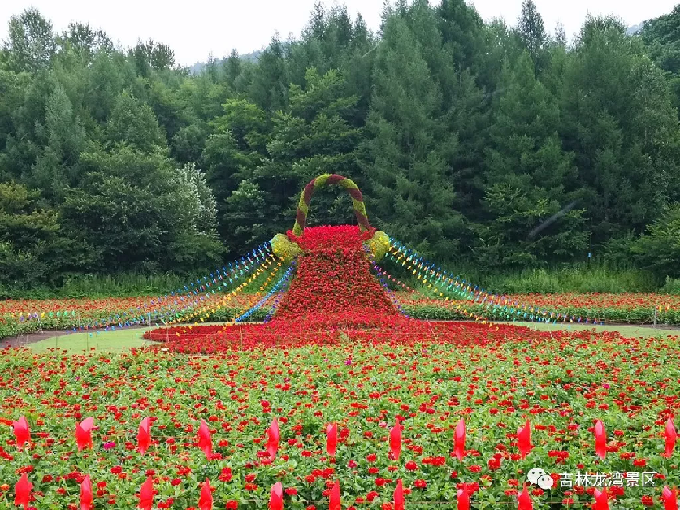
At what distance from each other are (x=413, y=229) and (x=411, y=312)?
7877 mm

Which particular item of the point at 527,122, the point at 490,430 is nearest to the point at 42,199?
the point at 527,122

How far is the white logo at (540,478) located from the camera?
12.8ft

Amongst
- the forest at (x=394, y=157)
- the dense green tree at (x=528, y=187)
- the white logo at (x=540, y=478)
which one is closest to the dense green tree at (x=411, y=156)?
the forest at (x=394, y=157)

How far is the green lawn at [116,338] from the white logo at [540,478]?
826cm

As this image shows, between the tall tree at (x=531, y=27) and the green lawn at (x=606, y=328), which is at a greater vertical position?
the tall tree at (x=531, y=27)

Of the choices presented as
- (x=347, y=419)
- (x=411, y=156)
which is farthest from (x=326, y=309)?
(x=411, y=156)

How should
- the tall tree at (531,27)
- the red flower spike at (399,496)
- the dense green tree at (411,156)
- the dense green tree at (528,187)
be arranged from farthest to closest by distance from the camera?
the tall tree at (531,27) → the dense green tree at (411,156) → the dense green tree at (528,187) → the red flower spike at (399,496)

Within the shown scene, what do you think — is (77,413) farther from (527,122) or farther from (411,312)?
(527,122)

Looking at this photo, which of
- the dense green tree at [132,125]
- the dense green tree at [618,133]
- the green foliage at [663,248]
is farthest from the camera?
the dense green tree at [132,125]

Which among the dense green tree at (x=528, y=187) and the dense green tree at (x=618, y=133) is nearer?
the dense green tree at (x=528, y=187)

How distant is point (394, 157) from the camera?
2478cm

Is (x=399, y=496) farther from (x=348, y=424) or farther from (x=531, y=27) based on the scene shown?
(x=531, y=27)

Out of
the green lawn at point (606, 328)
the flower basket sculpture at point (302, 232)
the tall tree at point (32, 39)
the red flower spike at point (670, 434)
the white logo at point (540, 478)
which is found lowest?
the green lawn at point (606, 328)

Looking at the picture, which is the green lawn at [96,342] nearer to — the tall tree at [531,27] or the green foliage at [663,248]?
the green foliage at [663,248]
